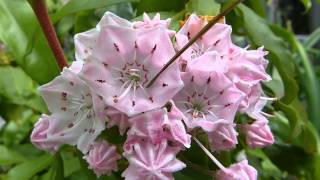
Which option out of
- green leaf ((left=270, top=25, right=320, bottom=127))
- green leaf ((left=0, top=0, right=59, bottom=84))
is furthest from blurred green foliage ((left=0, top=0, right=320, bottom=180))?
green leaf ((left=270, top=25, right=320, bottom=127))

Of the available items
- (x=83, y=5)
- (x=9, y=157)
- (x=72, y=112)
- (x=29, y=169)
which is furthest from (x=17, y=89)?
(x=72, y=112)

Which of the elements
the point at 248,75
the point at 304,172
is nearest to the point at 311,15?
the point at 304,172

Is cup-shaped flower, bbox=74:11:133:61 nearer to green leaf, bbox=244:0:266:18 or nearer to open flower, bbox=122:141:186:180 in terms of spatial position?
open flower, bbox=122:141:186:180

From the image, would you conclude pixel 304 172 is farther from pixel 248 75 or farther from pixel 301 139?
pixel 248 75

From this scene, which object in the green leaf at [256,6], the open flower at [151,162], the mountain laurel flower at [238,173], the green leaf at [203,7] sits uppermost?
the green leaf at [203,7]

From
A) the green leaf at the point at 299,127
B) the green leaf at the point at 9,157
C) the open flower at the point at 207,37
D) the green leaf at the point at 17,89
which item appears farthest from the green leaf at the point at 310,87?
the open flower at the point at 207,37

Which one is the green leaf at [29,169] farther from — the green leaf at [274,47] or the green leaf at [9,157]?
the green leaf at [274,47]

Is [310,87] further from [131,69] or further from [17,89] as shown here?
[131,69]

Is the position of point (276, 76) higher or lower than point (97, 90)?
lower
